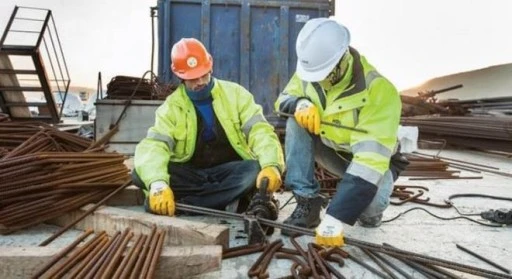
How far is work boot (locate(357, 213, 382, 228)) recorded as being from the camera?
317 cm

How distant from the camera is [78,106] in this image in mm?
19859

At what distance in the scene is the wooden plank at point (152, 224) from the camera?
8.39 ft

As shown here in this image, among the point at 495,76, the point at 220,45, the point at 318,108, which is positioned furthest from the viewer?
the point at 495,76

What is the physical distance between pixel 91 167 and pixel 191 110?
87cm

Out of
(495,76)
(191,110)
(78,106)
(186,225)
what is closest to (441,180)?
(191,110)

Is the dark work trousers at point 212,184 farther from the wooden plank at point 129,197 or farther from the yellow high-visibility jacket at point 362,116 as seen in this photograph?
the yellow high-visibility jacket at point 362,116

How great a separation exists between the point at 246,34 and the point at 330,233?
16.3 ft

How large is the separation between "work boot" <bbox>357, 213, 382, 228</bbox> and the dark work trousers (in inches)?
32.2

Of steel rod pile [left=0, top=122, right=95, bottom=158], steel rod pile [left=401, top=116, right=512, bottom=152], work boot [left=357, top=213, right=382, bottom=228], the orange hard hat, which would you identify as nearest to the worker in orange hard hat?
the orange hard hat

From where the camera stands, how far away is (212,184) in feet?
11.3

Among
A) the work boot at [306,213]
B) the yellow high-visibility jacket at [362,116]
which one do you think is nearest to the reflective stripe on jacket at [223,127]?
the work boot at [306,213]

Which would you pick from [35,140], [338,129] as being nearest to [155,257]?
[338,129]

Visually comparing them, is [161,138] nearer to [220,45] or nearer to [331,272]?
[331,272]

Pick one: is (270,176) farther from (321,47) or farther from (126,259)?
(126,259)
